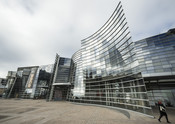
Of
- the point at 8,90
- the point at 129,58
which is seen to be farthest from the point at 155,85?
the point at 8,90

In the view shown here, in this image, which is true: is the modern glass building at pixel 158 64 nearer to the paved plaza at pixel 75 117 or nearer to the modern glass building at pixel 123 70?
the modern glass building at pixel 123 70

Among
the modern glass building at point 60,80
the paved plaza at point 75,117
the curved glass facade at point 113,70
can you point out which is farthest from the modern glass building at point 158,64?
the modern glass building at point 60,80

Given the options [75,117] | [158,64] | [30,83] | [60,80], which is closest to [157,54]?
[158,64]

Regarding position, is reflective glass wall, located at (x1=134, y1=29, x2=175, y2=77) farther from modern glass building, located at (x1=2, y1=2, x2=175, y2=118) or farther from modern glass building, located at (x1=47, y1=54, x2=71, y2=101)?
modern glass building, located at (x1=47, y1=54, x2=71, y2=101)

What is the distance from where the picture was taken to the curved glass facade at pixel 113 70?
11758 millimetres

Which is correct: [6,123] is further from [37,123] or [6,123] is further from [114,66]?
[114,66]

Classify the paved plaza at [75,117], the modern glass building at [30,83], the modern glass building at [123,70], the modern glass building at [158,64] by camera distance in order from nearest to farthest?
the paved plaza at [75,117] < the modern glass building at [123,70] < the modern glass building at [158,64] < the modern glass building at [30,83]

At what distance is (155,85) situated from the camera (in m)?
17.2

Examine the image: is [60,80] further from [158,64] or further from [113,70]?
[158,64]

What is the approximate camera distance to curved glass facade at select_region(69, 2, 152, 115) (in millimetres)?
11758

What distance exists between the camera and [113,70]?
1706cm

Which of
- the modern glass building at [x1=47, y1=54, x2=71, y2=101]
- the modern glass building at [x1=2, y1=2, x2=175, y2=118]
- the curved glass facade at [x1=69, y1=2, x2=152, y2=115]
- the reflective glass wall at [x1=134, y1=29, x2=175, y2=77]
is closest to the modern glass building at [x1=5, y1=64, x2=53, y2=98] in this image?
the modern glass building at [x1=47, y1=54, x2=71, y2=101]

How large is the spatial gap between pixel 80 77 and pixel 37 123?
750 inches

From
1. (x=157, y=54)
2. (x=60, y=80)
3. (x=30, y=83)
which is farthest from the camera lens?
(x=30, y=83)
